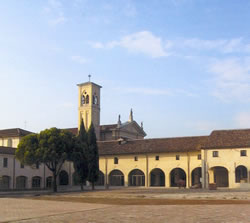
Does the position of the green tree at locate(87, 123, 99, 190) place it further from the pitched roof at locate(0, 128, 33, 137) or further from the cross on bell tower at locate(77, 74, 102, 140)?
the cross on bell tower at locate(77, 74, 102, 140)

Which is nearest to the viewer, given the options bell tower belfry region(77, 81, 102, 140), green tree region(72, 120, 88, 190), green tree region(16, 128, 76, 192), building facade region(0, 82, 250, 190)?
green tree region(16, 128, 76, 192)

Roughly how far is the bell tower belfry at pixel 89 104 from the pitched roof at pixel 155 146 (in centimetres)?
1399

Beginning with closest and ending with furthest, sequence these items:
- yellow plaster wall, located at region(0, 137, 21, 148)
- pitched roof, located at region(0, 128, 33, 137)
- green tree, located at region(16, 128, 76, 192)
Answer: green tree, located at region(16, 128, 76, 192) → yellow plaster wall, located at region(0, 137, 21, 148) → pitched roof, located at region(0, 128, 33, 137)

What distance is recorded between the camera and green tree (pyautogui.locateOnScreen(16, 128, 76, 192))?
4288 cm

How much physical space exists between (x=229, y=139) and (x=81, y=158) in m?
19.3

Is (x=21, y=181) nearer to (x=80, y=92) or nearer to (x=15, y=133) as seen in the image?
(x=15, y=133)

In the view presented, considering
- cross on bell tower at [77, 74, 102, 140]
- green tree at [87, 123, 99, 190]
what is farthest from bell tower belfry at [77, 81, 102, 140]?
green tree at [87, 123, 99, 190]

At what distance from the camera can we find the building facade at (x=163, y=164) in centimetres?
4978

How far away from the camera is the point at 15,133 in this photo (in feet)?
222

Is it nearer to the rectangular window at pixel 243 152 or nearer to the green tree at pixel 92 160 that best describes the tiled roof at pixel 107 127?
the green tree at pixel 92 160

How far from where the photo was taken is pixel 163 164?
183ft

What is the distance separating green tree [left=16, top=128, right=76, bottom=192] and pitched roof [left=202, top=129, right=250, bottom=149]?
18.4 meters

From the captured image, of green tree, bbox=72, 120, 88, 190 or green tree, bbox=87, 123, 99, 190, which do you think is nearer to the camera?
green tree, bbox=72, 120, 88, 190

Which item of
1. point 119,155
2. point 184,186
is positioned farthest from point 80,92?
point 184,186
